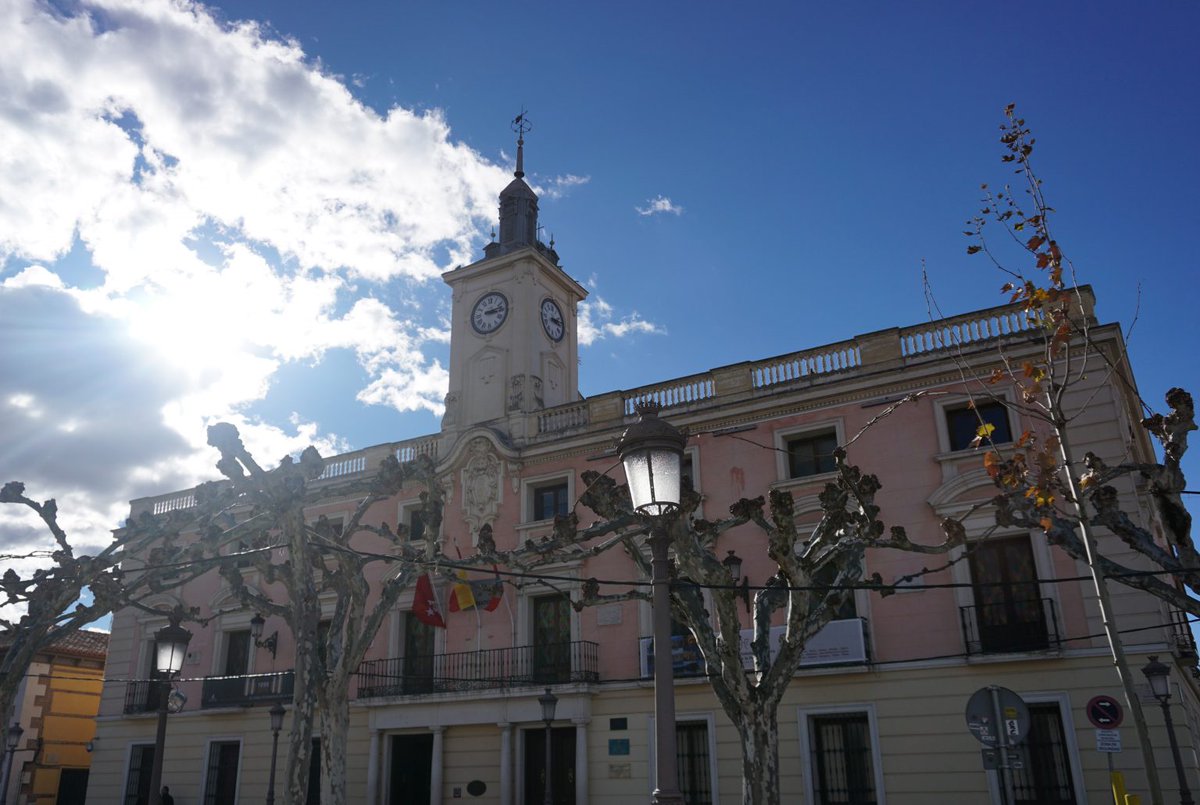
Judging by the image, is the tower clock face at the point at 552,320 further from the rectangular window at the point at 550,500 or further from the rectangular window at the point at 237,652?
the rectangular window at the point at 237,652

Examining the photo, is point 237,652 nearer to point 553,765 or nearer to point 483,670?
point 483,670

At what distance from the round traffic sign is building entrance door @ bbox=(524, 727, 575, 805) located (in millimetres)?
13298

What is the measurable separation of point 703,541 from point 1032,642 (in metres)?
8.08

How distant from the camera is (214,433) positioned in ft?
46.6

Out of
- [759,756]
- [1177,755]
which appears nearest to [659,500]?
[759,756]

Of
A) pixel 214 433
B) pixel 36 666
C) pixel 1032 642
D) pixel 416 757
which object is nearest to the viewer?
pixel 214 433

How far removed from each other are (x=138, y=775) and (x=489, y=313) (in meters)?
15.5

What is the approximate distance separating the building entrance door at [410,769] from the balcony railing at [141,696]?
25.8ft

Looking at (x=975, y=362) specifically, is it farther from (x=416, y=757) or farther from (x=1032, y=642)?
(x=416, y=757)

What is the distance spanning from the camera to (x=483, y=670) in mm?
22234

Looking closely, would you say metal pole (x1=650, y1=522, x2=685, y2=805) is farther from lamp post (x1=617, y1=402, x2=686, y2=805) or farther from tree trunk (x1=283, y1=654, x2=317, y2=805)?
tree trunk (x1=283, y1=654, x2=317, y2=805)

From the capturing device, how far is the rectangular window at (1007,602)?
1730 cm

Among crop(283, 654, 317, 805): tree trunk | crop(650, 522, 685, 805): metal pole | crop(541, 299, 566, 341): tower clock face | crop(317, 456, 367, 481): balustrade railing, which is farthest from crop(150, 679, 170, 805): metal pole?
crop(541, 299, 566, 341): tower clock face

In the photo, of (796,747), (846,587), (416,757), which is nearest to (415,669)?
(416,757)
